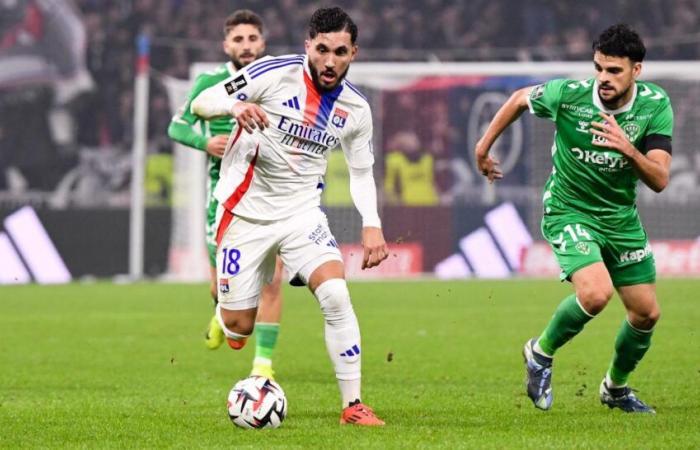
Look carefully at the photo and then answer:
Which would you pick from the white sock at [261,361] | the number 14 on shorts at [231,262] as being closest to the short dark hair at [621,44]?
the number 14 on shorts at [231,262]

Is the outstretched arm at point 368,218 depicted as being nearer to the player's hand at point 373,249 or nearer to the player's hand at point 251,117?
the player's hand at point 373,249

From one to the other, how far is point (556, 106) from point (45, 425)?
3278 mm

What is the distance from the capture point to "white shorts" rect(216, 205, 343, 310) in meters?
7.67

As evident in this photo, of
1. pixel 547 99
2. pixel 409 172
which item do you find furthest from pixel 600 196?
pixel 409 172

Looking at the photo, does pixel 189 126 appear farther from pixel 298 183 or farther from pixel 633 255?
pixel 633 255

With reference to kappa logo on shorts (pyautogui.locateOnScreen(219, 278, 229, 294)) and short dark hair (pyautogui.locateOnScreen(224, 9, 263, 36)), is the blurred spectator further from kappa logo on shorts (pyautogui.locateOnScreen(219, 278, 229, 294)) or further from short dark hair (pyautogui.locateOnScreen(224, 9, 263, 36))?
kappa logo on shorts (pyautogui.locateOnScreen(219, 278, 229, 294))

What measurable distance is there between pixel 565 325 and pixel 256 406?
184 centimetres

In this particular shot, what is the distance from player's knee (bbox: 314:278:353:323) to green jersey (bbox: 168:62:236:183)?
260 centimetres

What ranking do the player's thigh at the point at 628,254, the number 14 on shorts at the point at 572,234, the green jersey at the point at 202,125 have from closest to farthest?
the number 14 on shorts at the point at 572,234
the player's thigh at the point at 628,254
the green jersey at the point at 202,125

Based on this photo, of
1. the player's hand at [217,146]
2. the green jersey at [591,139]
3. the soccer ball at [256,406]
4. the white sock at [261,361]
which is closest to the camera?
the soccer ball at [256,406]

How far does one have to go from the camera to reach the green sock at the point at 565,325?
791cm

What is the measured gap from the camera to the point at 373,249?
7.50m

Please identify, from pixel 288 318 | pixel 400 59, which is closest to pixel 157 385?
pixel 288 318

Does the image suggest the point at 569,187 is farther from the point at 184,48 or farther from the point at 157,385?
the point at 184,48
